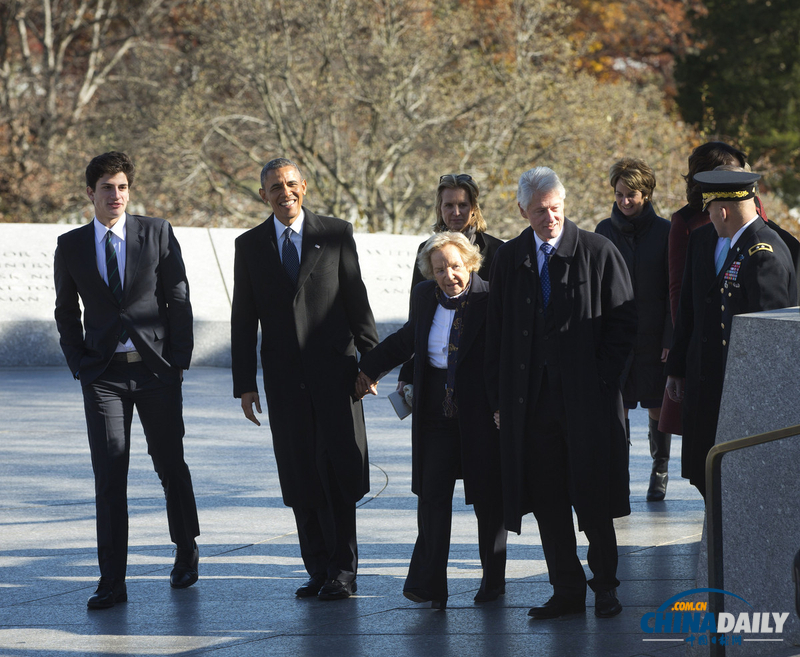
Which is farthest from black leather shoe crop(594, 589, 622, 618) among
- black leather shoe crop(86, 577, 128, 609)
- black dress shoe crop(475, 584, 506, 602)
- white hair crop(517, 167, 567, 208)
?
black leather shoe crop(86, 577, 128, 609)

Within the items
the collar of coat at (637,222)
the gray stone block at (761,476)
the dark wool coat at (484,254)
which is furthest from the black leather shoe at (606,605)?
the collar of coat at (637,222)

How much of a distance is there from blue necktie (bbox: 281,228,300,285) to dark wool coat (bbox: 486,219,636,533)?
1.00m

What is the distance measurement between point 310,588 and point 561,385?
1.48 meters

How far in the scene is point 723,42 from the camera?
25844 millimetres

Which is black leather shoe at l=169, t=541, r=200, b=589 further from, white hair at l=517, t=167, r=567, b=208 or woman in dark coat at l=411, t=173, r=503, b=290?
white hair at l=517, t=167, r=567, b=208

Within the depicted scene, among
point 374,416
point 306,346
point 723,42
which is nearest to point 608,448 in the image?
point 306,346

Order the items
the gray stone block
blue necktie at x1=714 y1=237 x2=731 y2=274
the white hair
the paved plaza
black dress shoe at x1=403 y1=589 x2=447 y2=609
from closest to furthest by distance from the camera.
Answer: the gray stone block → the paved plaza → the white hair → black dress shoe at x1=403 y1=589 x2=447 y2=609 → blue necktie at x1=714 y1=237 x2=731 y2=274

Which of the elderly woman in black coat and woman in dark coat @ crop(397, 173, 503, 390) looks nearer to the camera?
the elderly woman in black coat

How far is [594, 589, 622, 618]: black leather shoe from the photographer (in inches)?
169

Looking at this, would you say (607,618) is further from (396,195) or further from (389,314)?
(396,195)

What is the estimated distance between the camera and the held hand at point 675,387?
4.95m

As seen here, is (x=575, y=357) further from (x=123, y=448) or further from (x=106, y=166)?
(x=106, y=166)

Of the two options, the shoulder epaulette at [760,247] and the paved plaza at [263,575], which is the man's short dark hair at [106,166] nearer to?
the paved plaza at [263,575]

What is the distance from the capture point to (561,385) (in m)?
4.31
